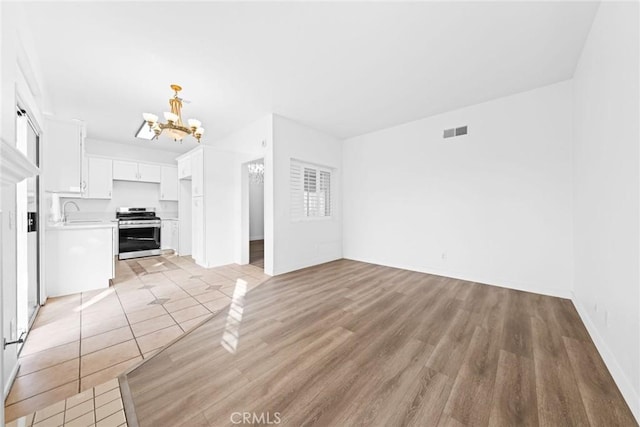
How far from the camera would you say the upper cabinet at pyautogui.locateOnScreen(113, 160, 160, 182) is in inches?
229

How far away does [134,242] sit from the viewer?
5.58 meters

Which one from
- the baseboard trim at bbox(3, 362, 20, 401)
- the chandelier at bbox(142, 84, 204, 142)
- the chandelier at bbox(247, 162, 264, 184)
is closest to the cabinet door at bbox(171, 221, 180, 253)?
the chandelier at bbox(247, 162, 264, 184)

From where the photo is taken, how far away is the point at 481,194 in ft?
12.2

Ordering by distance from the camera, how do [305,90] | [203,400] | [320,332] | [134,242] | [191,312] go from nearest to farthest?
[203,400], [320,332], [191,312], [305,90], [134,242]

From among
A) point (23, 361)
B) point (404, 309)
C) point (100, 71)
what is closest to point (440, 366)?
point (404, 309)

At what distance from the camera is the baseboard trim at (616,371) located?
4.49 ft

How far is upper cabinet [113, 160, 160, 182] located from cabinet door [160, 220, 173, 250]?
126 centimetres

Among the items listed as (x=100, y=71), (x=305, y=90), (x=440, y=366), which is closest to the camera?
(x=440, y=366)

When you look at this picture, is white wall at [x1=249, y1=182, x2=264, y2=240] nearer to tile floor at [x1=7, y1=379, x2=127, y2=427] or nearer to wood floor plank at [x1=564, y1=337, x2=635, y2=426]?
tile floor at [x1=7, y1=379, x2=127, y2=427]

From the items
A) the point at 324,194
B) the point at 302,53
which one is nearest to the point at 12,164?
the point at 302,53

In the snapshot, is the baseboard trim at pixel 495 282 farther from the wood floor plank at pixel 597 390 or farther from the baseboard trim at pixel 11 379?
the baseboard trim at pixel 11 379

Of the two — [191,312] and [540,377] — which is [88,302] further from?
[540,377]

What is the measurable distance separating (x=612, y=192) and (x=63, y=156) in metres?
6.10

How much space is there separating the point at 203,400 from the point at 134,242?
5.55 metres
